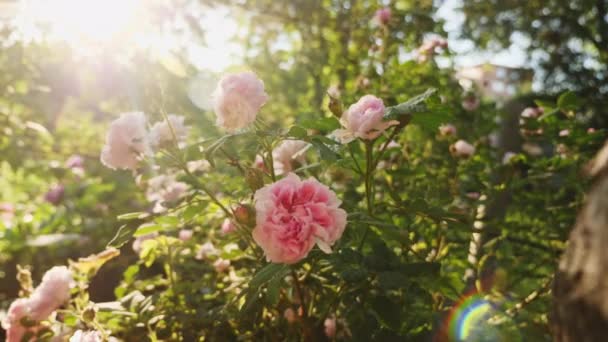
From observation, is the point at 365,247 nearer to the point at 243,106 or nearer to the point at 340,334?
the point at 340,334

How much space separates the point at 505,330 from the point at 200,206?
40.8 inches

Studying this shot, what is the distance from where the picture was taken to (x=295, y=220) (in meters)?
0.93

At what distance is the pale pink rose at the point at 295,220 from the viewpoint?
0.92 metres

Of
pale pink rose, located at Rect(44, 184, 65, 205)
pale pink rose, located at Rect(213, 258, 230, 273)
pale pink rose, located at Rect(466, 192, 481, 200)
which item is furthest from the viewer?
pale pink rose, located at Rect(44, 184, 65, 205)

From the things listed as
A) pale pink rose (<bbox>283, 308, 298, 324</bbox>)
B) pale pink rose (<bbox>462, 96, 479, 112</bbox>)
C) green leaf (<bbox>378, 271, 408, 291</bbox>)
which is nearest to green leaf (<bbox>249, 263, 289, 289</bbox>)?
green leaf (<bbox>378, 271, 408, 291</bbox>)

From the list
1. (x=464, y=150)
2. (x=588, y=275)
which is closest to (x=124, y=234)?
(x=588, y=275)

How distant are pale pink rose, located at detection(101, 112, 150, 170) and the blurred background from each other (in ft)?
0.27

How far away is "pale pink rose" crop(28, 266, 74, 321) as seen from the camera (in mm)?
1361

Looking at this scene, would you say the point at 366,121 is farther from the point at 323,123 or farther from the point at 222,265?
the point at 222,265

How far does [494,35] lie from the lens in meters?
5.36

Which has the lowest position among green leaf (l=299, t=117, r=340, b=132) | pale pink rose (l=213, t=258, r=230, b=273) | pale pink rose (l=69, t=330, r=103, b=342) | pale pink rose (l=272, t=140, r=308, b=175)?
pale pink rose (l=69, t=330, r=103, b=342)

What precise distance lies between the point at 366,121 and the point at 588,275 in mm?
599

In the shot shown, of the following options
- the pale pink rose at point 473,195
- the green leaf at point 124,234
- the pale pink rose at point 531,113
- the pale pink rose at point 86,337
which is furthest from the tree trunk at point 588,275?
the pale pink rose at point 531,113

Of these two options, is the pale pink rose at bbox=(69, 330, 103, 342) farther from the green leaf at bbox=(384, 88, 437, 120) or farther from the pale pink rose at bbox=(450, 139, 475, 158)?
the pale pink rose at bbox=(450, 139, 475, 158)
